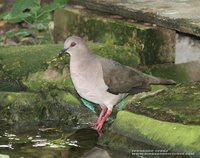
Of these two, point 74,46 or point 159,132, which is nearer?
point 159,132

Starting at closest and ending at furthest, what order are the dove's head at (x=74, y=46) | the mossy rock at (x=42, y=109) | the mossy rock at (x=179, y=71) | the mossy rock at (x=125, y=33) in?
the dove's head at (x=74, y=46) → the mossy rock at (x=42, y=109) → the mossy rock at (x=179, y=71) → the mossy rock at (x=125, y=33)

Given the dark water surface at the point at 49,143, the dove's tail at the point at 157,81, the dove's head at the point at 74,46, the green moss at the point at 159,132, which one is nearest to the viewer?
the green moss at the point at 159,132

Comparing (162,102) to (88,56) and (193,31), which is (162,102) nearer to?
(88,56)

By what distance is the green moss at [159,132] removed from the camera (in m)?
5.56

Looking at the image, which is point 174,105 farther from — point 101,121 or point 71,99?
point 71,99

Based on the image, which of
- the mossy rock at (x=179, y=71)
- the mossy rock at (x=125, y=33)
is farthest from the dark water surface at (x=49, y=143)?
the mossy rock at (x=125, y=33)

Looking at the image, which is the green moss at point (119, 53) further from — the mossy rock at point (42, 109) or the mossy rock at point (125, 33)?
the mossy rock at point (42, 109)

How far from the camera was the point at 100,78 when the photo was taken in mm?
6430

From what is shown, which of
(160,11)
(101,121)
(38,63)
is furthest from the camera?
(160,11)

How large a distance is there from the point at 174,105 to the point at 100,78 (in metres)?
0.73

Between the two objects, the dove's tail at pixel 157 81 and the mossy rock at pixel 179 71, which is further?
the mossy rock at pixel 179 71

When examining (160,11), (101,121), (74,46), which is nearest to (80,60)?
(74,46)

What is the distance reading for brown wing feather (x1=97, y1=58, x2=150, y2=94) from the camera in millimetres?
6465

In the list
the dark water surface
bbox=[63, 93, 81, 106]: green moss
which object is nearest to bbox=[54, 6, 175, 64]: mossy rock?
bbox=[63, 93, 81, 106]: green moss
